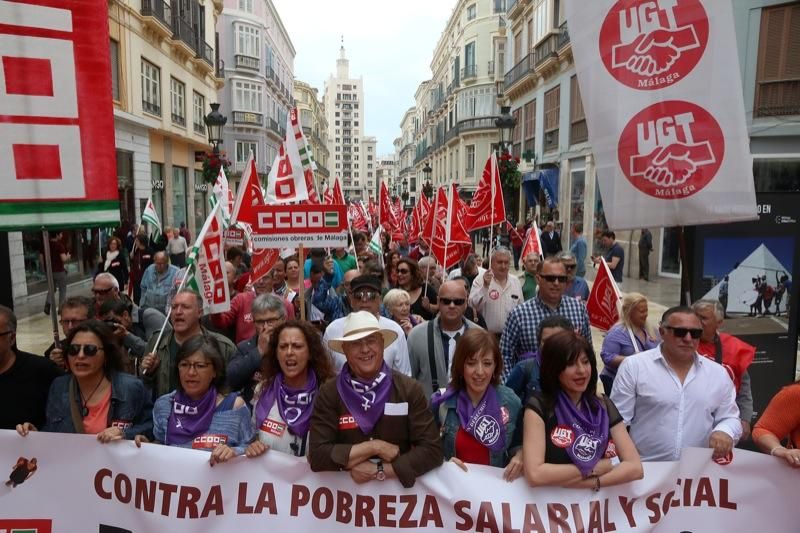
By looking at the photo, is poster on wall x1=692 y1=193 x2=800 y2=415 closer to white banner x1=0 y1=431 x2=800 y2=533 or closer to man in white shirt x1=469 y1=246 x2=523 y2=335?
man in white shirt x1=469 y1=246 x2=523 y2=335

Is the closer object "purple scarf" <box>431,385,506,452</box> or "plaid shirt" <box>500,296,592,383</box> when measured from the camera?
"purple scarf" <box>431,385,506,452</box>

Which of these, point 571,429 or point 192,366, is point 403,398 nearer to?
point 571,429

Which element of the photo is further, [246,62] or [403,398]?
[246,62]

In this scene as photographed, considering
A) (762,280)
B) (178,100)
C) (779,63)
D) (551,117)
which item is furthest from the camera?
(551,117)

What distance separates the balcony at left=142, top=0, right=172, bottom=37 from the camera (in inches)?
775

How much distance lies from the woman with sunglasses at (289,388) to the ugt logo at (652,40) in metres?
2.50

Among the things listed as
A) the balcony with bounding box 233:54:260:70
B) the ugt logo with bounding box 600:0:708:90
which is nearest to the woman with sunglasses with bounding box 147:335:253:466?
the ugt logo with bounding box 600:0:708:90

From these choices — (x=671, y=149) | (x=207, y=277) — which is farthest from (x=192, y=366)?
(x=671, y=149)

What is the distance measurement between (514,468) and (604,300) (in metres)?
3.31

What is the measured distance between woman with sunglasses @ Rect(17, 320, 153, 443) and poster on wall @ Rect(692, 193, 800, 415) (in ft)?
16.0

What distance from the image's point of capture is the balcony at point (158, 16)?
19.7m

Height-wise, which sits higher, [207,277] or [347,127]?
[347,127]

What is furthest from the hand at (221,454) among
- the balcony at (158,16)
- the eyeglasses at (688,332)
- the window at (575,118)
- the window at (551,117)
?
the window at (551,117)

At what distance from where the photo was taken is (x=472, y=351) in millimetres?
2900
